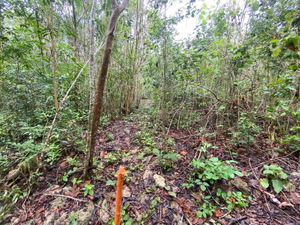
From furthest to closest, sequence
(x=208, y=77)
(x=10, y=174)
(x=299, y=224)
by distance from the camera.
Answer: (x=208, y=77) → (x=10, y=174) → (x=299, y=224)

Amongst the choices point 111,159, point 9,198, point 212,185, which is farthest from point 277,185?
point 9,198

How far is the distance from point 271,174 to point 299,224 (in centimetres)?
43

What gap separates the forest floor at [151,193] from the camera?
4.24 feet

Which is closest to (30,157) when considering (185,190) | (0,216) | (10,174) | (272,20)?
(10,174)

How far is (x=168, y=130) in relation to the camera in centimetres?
217

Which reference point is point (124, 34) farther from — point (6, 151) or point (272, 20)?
point (6, 151)

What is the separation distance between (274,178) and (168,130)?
125 centimetres

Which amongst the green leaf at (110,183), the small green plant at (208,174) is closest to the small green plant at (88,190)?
the green leaf at (110,183)

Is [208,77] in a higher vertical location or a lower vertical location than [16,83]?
higher

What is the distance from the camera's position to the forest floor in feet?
4.24

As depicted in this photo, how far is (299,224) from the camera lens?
1.22 meters

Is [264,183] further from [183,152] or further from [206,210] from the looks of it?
[183,152]

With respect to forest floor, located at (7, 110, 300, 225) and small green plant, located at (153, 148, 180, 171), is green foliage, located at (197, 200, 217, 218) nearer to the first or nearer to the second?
forest floor, located at (7, 110, 300, 225)

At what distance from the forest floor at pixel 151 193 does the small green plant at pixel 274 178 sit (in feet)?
0.20
